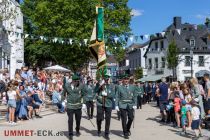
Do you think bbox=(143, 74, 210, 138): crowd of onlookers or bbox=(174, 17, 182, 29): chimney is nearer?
bbox=(143, 74, 210, 138): crowd of onlookers

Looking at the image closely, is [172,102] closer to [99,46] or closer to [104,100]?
[99,46]

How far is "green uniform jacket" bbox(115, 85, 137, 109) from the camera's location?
536 inches

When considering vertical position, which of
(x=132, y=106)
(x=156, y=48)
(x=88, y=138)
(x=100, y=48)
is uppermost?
(x=156, y=48)

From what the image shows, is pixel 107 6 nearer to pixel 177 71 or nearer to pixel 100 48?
pixel 177 71

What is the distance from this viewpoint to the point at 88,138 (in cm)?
1320

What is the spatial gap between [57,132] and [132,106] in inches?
111

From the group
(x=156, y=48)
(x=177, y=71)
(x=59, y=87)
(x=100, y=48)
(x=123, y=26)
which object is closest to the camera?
(x=100, y=48)

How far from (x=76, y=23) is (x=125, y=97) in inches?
1210

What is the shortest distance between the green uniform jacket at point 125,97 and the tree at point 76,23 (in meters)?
28.6

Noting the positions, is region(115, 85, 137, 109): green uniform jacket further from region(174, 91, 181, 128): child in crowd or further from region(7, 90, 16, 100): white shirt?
region(7, 90, 16, 100): white shirt

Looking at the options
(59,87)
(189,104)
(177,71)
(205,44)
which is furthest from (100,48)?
(205,44)

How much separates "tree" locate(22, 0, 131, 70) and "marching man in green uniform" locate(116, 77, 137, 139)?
28607mm

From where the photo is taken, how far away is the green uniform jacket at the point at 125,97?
13.6 m

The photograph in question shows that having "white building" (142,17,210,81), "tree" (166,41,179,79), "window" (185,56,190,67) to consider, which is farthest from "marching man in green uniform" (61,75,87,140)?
"window" (185,56,190,67)
